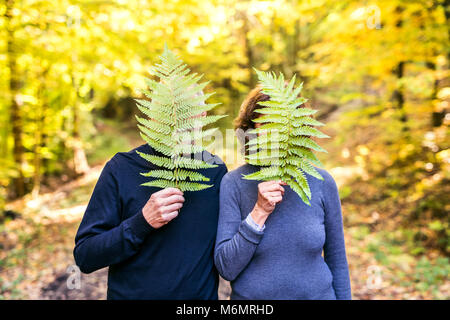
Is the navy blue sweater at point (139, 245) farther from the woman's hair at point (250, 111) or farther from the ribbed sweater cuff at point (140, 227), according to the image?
the woman's hair at point (250, 111)

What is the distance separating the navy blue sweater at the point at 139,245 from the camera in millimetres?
1727

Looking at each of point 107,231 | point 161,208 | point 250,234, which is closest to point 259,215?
point 250,234

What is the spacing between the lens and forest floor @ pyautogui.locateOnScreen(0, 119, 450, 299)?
16.5ft

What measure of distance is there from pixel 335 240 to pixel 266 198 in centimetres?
77

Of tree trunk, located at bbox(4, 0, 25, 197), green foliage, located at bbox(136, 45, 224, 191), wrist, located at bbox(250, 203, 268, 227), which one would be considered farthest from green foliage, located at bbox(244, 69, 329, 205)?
tree trunk, located at bbox(4, 0, 25, 197)

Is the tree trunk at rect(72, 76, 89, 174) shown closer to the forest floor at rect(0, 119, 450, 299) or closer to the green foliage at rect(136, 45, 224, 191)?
the forest floor at rect(0, 119, 450, 299)

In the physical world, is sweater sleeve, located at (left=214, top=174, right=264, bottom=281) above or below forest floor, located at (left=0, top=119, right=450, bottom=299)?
above

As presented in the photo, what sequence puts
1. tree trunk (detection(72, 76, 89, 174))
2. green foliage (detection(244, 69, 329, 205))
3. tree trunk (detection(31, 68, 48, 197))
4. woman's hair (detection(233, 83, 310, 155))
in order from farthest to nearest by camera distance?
tree trunk (detection(72, 76, 89, 174)) → tree trunk (detection(31, 68, 48, 197)) → woman's hair (detection(233, 83, 310, 155)) → green foliage (detection(244, 69, 329, 205))

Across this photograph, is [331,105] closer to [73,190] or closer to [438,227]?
[438,227]

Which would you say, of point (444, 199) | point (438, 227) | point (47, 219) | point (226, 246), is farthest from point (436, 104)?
point (47, 219)

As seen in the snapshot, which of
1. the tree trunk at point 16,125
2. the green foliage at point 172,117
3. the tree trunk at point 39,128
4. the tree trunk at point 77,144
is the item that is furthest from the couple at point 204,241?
the tree trunk at point 77,144

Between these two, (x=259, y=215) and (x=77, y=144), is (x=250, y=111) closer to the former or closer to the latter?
(x=259, y=215)

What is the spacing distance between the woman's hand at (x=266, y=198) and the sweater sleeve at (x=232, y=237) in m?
0.08
